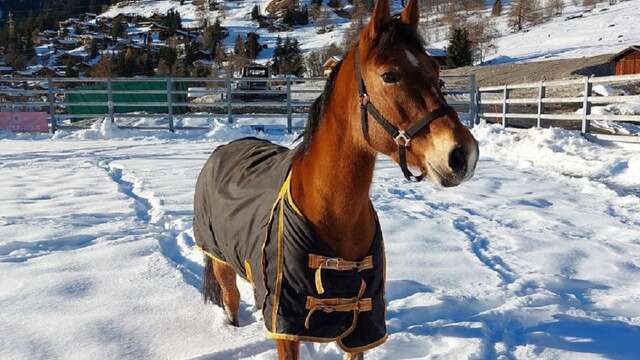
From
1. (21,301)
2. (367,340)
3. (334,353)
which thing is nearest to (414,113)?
(367,340)

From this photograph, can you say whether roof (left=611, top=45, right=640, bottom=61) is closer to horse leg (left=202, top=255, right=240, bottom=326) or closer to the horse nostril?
horse leg (left=202, top=255, right=240, bottom=326)

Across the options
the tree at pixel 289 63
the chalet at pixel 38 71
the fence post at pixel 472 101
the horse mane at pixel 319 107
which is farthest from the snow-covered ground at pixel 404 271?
the chalet at pixel 38 71

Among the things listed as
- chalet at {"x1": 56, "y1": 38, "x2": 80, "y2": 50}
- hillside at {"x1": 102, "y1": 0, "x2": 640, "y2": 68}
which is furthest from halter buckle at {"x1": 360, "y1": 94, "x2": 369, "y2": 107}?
chalet at {"x1": 56, "y1": 38, "x2": 80, "y2": 50}

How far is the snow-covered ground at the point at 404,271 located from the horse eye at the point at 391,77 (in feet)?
4.46

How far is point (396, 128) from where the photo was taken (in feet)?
5.30

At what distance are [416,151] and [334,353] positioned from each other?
49.4 inches

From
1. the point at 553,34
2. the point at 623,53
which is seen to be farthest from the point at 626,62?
the point at 553,34

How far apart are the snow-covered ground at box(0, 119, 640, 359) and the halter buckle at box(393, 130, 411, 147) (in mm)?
1198

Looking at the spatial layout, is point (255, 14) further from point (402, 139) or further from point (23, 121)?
point (402, 139)

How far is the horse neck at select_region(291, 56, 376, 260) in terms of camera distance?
1.80m

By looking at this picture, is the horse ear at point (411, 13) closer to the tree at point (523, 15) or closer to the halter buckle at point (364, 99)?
the halter buckle at point (364, 99)

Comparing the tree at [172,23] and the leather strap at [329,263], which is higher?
the tree at [172,23]

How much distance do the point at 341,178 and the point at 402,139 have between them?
312 mm

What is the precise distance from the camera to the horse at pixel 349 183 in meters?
1.57
